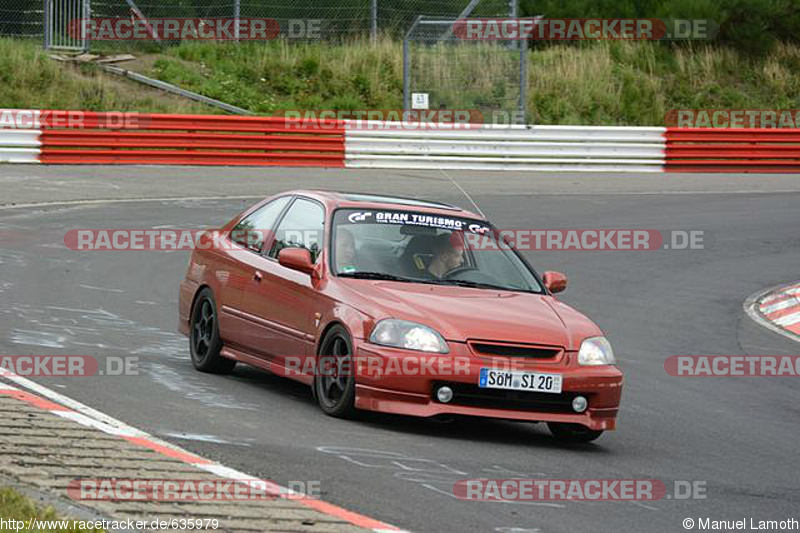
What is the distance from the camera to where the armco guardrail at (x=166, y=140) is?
85.8ft

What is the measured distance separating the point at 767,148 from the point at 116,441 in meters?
24.9

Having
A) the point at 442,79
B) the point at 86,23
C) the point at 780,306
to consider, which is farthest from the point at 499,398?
the point at 86,23

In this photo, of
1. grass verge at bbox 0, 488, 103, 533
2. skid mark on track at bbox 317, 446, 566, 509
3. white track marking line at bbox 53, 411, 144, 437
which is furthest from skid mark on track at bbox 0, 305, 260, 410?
grass verge at bbox 0, 488, 103, 533

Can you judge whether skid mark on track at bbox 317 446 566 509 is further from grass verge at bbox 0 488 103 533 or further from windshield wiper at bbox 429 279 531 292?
grass verge at bbox 0 488 103 533

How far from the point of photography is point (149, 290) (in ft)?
49.1

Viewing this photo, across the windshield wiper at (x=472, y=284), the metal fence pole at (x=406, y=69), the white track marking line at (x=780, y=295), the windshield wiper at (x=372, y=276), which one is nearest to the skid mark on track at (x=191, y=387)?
the windshield wiper at (x=372, y=276)

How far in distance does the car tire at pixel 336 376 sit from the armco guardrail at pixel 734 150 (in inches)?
857

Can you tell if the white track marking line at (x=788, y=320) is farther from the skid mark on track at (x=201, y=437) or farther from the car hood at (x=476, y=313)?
the skid mark on track at (x=201, y=437)

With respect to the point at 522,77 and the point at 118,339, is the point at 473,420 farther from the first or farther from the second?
the point at 522,77

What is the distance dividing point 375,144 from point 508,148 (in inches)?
106

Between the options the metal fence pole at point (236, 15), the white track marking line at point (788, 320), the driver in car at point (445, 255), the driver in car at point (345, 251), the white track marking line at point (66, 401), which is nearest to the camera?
the white track marking line at point (66, 401)

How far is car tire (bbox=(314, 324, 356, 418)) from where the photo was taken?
8.74 meters

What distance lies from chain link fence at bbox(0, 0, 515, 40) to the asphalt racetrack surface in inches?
317

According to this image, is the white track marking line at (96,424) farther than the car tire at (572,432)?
No
